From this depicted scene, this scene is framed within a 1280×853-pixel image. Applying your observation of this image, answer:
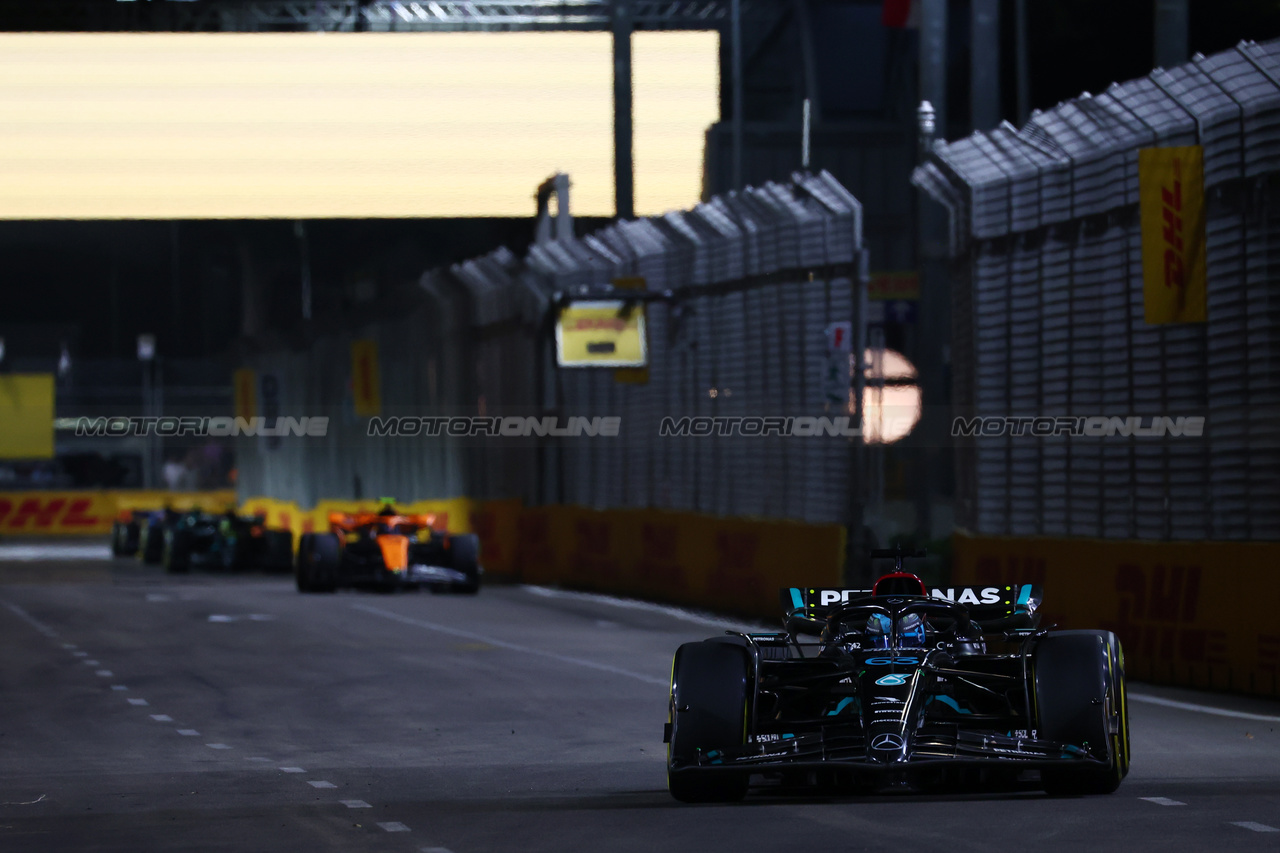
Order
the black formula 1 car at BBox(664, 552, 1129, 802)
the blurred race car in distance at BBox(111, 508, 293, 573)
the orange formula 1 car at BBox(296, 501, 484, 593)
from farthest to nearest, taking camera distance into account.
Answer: the blurred race car in distance at BBox(111, 508, 293, 573) → the orange formula 1 car at BBox(296, 501, 484, 593) → the black formula 1 car at BBox(664, 552, 1129, 802)

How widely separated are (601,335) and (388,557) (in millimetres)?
3873

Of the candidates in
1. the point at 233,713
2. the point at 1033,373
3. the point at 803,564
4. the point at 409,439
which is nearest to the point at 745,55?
the point at 409,439

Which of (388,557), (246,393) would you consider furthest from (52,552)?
(388,557)

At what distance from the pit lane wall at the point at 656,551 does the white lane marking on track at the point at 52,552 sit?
12.6 metres

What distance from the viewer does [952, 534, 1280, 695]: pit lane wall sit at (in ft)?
49.7

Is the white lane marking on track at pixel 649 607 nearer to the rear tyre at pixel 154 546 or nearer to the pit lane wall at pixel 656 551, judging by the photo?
the pit lane wall at pixel 656 551

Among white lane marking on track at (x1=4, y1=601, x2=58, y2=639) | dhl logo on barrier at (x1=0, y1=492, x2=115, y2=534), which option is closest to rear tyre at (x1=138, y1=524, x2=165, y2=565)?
white lane marking on track at (x1=4, y1=601, x2=58, y2=639)

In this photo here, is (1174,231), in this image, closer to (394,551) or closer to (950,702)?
(950,702)

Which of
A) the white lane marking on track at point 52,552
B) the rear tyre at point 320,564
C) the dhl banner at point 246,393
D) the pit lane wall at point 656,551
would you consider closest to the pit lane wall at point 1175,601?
the pit lane wall at point 656,551

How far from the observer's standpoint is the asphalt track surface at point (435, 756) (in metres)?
Answer: 8.94

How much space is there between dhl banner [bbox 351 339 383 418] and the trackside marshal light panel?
1387 cm

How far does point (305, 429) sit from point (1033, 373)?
32.4 meters

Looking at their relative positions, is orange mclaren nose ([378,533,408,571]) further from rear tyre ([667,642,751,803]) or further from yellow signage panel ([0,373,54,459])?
yellow signage panel ([0,373,54,459])

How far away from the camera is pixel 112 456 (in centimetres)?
6762
